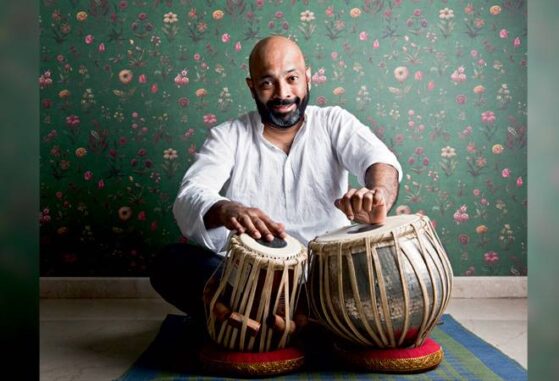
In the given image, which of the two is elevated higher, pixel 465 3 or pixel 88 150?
pixel 465 3

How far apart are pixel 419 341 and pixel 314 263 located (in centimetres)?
40

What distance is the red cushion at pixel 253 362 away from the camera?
1.88 metres

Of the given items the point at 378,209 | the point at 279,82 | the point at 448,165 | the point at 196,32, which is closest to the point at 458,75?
the point at 448,165

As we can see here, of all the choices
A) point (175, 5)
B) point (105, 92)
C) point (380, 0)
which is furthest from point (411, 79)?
point (105, 92)

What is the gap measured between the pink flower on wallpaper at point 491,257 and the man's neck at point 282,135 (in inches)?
54.7

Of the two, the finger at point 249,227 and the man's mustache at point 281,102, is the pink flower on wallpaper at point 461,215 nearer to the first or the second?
the man's mustache at point 281,102

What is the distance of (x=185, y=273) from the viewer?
7.20 feet

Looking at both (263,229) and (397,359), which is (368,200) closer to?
(263,229)

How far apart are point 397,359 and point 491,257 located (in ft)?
5.33

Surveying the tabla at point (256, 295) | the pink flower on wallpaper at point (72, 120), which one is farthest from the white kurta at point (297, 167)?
the pink flower on wallpaper at point (72, 120)

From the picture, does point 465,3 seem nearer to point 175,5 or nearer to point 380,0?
point 380,0

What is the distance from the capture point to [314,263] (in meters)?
1.90

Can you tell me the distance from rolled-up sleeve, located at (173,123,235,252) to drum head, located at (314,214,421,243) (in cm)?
42

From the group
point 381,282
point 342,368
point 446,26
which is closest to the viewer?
point 381,282
